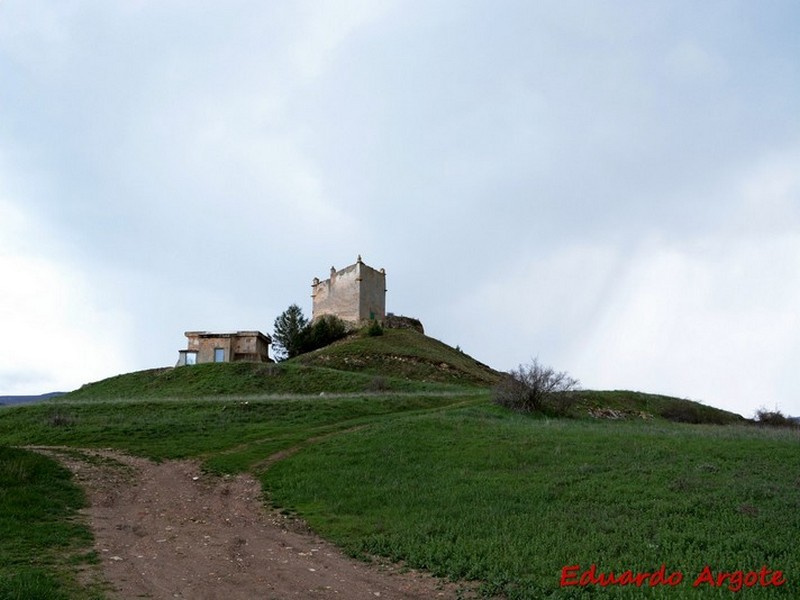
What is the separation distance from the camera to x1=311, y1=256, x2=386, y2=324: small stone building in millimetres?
77188

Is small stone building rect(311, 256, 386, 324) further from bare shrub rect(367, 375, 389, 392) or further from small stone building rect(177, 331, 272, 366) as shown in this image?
bare shrub rect(367, 375, 389, 392)

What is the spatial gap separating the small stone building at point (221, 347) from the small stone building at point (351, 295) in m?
15.3

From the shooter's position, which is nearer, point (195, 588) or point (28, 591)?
point (28, 591)

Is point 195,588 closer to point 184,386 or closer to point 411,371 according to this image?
point 184,386

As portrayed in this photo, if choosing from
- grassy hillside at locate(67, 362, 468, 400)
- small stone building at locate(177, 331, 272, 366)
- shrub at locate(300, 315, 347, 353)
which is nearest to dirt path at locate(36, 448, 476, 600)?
grassy hillside at locate(67, 362, 468, 400)

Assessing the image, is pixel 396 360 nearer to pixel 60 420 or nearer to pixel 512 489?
pixel 60 420

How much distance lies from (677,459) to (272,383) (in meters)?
33.8

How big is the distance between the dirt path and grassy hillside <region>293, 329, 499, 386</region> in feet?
127

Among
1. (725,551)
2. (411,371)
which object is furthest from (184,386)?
(725,551)

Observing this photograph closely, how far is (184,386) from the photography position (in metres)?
47.0

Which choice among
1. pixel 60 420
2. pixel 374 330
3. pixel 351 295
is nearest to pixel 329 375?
pixel 60 420

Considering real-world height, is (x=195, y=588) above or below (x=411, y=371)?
below

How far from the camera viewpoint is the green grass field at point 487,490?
30.5 ft

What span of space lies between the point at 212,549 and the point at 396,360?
49519 mm
